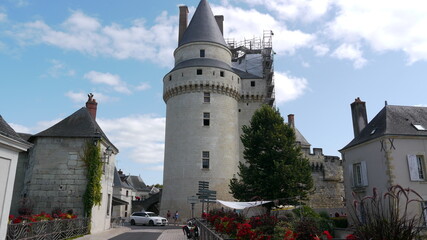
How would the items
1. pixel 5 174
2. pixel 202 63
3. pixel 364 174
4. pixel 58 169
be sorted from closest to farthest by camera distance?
pixel 5 174 → pixel 58 169 → pixel 364 174 → pixel 202 63

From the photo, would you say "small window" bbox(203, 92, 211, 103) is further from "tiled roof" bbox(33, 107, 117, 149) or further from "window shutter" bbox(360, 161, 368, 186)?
"window shutter" bbox(360, 161, 368, 186)

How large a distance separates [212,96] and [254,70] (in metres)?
8.10

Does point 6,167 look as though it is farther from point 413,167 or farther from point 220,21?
point 220,21

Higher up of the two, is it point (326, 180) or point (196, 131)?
point (196, 131)

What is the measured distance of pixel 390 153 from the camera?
1619 cm

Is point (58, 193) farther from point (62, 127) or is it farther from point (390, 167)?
point (390, 167)

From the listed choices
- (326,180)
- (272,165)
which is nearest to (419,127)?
(272,165)

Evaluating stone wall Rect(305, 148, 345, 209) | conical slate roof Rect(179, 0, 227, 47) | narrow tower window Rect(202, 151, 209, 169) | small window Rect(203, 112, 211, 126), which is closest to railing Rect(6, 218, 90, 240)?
narrow tower window Rect(202, 151, 209, 169)

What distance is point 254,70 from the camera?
3516 centimetres

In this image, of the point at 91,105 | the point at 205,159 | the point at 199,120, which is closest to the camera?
the point at 91,105

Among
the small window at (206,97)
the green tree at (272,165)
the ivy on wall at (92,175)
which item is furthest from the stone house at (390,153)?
the ivy on wall at (92,175)

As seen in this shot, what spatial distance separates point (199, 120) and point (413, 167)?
16.9m

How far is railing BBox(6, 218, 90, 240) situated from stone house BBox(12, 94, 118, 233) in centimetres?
148

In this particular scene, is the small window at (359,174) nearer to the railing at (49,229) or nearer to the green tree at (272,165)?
the green tree at (272,165)
